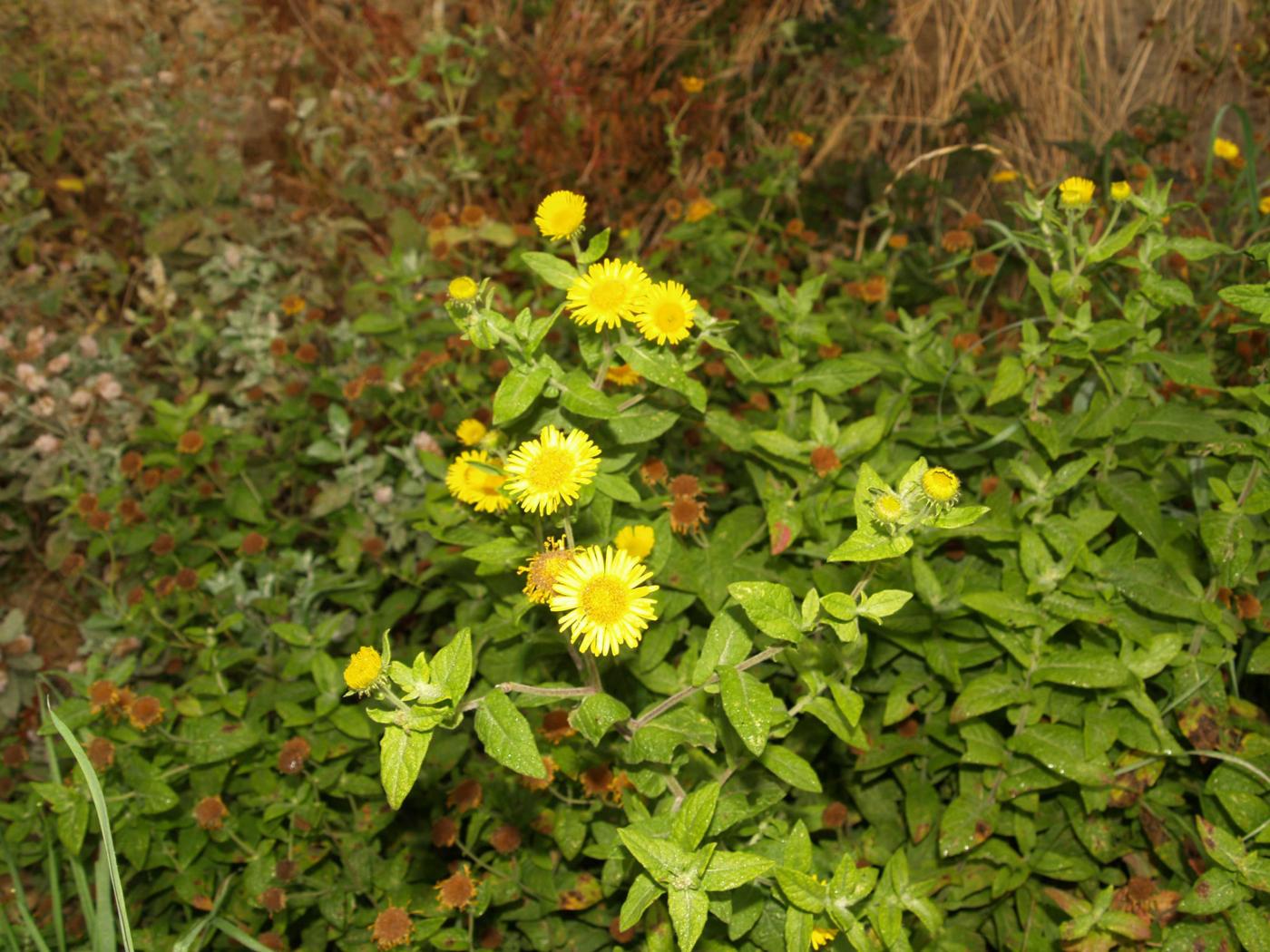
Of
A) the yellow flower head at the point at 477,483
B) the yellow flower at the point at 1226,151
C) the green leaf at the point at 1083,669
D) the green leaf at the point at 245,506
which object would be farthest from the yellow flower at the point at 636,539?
the yellow flower at the point at 1226,151

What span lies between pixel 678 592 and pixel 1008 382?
699 millimetres

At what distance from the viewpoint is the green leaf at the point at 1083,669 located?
145 centimetres

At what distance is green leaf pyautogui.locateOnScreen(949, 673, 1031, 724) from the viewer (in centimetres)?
151

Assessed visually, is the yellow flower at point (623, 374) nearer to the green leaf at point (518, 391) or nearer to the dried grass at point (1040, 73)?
the green leaf at point (518, 391)

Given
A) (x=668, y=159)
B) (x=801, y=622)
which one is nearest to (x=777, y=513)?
(x=801, y=622)

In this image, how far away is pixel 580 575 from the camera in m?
1.13

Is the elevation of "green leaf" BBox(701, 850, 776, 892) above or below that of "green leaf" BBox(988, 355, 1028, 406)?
below

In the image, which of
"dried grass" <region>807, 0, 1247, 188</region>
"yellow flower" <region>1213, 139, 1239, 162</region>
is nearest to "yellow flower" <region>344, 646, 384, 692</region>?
"yellow flower" <region>1213, 139, 1239, 162</region>

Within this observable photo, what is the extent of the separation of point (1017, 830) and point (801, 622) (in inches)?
29.1

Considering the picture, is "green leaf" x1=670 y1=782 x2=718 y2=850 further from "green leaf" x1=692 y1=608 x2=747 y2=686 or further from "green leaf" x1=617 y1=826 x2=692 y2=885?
"green leaf" x1=692 y1=608 x2=747 y2=686

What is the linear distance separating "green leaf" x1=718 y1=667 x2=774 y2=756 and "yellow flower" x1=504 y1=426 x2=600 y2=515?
312 mm

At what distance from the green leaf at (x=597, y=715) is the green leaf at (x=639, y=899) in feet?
0.64

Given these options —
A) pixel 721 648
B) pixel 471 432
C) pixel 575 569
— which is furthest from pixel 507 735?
pixel 471 432

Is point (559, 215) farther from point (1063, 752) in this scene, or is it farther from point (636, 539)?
point (1063, 752)
